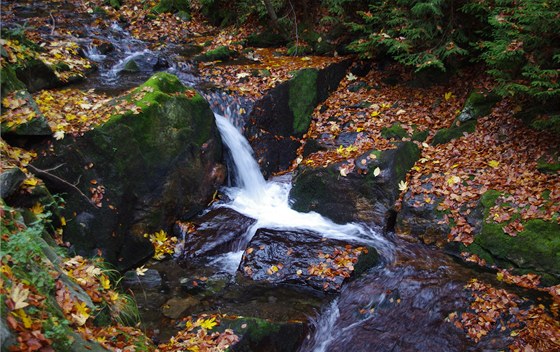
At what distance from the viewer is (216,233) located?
7211 millimetres

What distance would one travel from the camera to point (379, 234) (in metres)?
7.32

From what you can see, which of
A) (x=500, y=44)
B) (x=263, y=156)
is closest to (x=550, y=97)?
(x=500, y=44)

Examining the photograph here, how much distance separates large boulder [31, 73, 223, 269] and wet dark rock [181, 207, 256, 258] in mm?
396

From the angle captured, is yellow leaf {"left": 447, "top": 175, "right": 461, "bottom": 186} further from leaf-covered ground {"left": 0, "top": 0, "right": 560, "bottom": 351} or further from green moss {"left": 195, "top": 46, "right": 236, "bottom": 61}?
green moss {"left": 195, "top": 46, "right": 236, "bottom": 61}

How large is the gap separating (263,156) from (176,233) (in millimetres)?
2651

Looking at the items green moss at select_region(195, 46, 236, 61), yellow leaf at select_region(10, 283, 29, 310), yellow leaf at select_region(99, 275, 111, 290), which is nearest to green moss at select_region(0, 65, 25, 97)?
yellow leaf at select_region(99, 275, 111, 290)

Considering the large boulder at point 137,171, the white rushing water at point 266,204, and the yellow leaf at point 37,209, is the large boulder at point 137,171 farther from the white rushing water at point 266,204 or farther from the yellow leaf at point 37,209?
the yellow leaf at point 37,209

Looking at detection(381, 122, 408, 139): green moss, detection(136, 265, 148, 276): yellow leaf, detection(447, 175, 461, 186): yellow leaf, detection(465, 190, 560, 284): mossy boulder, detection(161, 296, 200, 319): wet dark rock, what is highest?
detection(381, 122, 408, 139): green moss

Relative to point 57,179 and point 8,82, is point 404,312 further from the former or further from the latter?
point 8,82

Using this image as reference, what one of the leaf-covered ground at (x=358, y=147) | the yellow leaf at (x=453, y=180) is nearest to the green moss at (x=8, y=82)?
the leaf-covered ground at (x=358, y=147)

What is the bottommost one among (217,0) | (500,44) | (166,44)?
(500,44)

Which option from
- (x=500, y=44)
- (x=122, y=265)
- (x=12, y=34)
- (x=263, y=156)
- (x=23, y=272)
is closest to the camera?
(x=23, y=272)

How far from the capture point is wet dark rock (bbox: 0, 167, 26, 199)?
465 cm

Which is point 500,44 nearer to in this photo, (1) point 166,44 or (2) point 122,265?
(2) point 122,265
